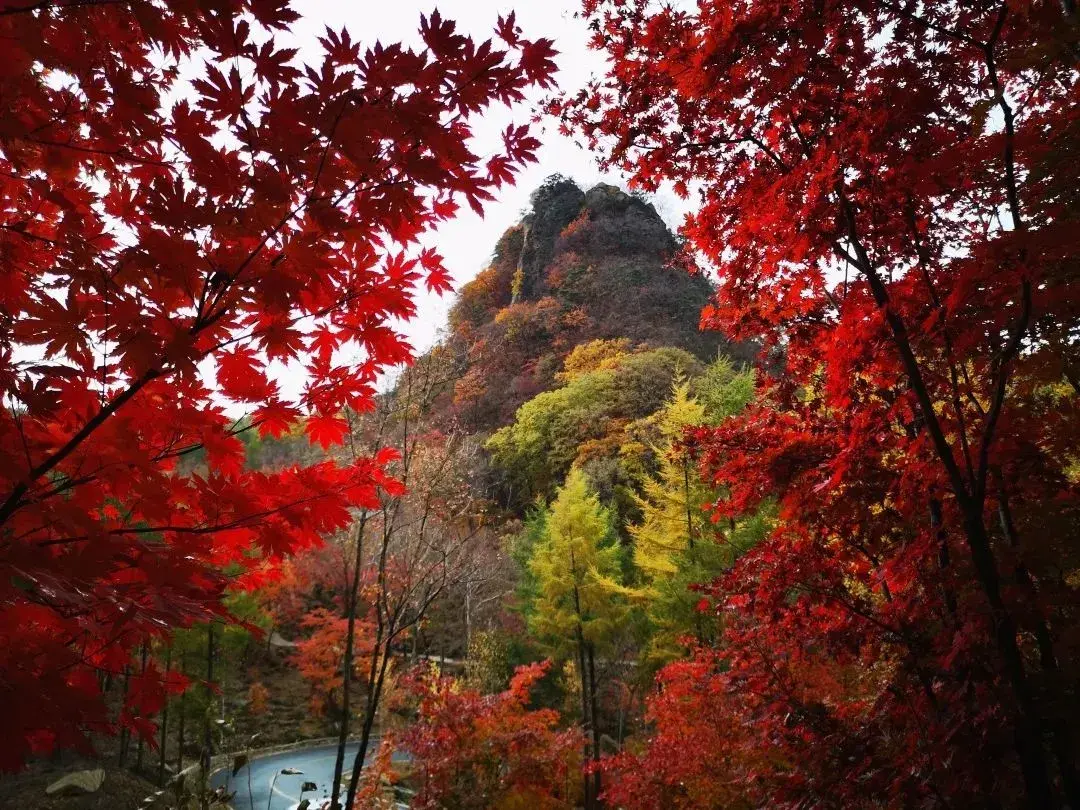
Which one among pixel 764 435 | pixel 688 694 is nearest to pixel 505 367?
pixel 688 694

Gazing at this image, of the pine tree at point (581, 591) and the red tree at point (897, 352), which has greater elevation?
the red tree at point (897, 352)

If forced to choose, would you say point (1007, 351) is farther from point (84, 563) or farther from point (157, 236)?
point (84, 563)

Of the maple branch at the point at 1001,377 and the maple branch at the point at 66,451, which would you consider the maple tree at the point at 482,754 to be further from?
the maple branch at the point at 66,451

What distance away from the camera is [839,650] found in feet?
10.2

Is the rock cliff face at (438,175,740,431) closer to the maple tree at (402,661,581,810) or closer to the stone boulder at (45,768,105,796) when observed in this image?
the stone boulder at (45,768,105,796)

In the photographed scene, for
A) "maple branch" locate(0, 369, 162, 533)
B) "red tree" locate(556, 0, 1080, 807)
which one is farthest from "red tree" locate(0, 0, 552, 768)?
"red tree" locate(556, 0, 1080, 807)

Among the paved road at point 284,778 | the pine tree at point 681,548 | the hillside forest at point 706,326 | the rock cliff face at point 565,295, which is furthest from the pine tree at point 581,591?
the rock cliff face at point 565,295

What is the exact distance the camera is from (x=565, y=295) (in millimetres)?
34750

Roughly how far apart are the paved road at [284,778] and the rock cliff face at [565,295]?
13485 millimetres

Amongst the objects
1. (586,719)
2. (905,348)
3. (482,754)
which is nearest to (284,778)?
(586,719)

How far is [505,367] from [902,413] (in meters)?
29.2

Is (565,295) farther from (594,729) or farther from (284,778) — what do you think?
(284,778)

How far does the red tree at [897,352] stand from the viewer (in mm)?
2084

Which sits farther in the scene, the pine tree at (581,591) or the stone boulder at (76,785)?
the pine tree at (581,591)
